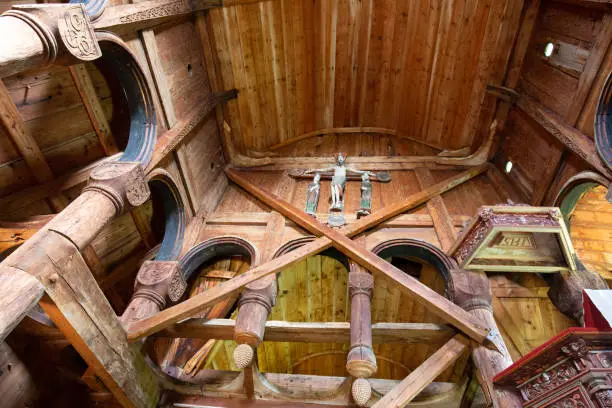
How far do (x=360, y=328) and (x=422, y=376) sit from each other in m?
0.63

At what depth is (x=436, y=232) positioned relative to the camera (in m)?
4.54

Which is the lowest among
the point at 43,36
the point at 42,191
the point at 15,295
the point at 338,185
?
the point at 15,295

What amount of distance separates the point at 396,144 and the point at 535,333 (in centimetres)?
403

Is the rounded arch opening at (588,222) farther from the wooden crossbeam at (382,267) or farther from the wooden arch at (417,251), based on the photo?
the wooden crossbeam at (382,267)

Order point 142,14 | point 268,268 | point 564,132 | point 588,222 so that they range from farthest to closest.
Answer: point 588,222 < point 564,132 < point 268,268 < point 142,14

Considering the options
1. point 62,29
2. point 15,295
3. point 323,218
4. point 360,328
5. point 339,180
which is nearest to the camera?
point 15,295

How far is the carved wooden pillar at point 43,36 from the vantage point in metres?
2.31

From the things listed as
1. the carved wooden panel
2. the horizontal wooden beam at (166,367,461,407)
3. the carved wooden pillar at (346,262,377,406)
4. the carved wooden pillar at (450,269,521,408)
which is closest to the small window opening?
the carved wooden panel

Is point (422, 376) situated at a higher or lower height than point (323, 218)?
lower

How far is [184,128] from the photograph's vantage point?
14.6ft

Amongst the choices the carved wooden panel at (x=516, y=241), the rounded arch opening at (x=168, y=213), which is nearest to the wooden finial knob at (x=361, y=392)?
the carved wooden panel at (x=516, y=241)

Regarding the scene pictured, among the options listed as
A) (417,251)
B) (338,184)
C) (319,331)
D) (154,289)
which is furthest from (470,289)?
(154,289)

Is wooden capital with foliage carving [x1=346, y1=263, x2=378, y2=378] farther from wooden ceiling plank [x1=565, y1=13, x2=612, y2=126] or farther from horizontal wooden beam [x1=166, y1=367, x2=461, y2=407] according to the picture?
wooden ceiling plank [x1=565, y1=13, x2=612, y2=126]

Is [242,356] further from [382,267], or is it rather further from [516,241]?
[516,241]
